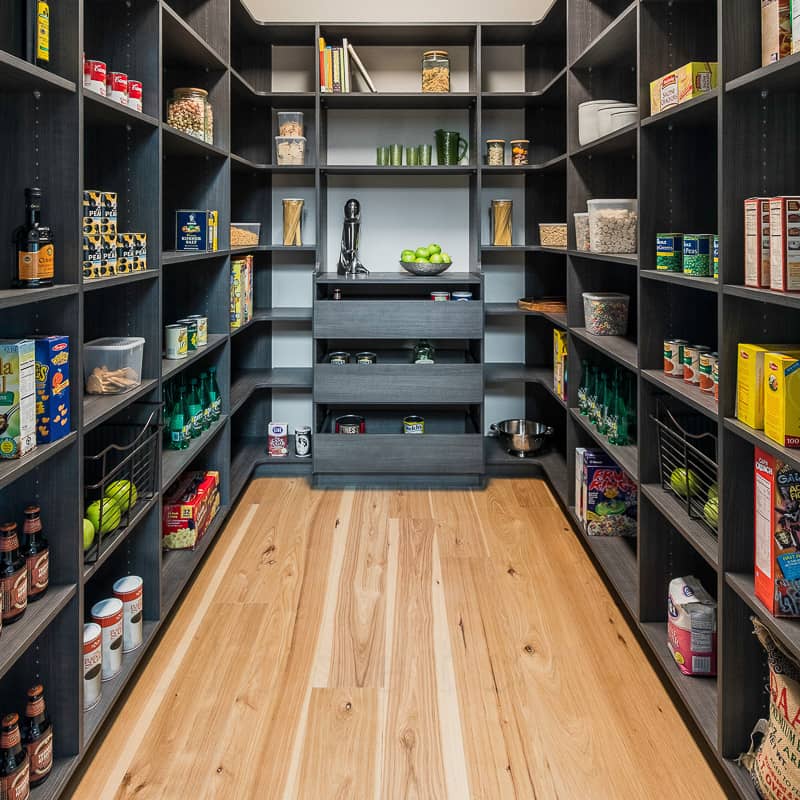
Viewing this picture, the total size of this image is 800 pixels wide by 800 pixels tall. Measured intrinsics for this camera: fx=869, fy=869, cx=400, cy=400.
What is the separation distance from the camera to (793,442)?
1.55m

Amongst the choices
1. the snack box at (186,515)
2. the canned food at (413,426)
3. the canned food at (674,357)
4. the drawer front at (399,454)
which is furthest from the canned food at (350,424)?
the canned food at (674,357)

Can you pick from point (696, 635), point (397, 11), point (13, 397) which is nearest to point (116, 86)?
point (13, 397)

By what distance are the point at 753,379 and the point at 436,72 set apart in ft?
9.68

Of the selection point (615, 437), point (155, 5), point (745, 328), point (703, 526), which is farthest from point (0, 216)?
point (615, 437)

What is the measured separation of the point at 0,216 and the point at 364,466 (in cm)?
258

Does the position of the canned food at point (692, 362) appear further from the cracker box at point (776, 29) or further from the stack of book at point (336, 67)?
the stack of book at point (336, 67)

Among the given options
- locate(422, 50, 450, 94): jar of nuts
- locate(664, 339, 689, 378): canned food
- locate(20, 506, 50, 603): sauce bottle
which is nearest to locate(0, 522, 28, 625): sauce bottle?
locate(20, 506, 50, 603): sauce bottle

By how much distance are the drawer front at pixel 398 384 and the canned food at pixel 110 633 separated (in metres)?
2.03

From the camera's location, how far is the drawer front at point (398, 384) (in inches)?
162

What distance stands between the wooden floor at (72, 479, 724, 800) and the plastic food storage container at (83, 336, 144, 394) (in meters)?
0.78

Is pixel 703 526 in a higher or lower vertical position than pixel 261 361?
lower

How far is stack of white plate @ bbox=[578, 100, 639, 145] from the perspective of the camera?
3.00 metres

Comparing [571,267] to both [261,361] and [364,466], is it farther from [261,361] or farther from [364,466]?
[261,361]

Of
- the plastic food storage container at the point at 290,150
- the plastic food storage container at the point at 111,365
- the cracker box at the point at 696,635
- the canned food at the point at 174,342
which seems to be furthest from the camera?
the plastic food storage container at the point at 290,150
